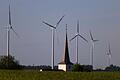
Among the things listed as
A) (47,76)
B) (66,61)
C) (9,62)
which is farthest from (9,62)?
(47,76)

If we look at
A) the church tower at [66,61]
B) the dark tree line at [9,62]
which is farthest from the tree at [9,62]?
the church tower at [66,61]

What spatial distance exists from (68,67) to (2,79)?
330 ft

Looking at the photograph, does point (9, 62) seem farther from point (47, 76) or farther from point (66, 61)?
point (47, 76)

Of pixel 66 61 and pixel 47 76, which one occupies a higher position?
pixel 66 61

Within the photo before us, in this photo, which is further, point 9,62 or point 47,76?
point 9,62

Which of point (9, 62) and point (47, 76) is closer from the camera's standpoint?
point (47, 76)

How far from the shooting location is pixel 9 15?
87625 mm

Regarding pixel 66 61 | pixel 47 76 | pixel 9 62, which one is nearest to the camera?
pixel 47 76

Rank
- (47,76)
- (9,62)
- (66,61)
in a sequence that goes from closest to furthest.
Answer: (47,76) → (9,62) → (66,61)

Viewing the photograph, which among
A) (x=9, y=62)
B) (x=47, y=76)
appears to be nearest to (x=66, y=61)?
(x=9, y=62)

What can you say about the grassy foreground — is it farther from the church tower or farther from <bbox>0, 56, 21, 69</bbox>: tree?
the church tower

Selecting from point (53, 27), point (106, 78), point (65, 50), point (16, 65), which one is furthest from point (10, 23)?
point (65, 50)

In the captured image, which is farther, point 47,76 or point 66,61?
point 66,61

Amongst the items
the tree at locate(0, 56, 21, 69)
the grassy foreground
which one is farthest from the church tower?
the grassy foreground
